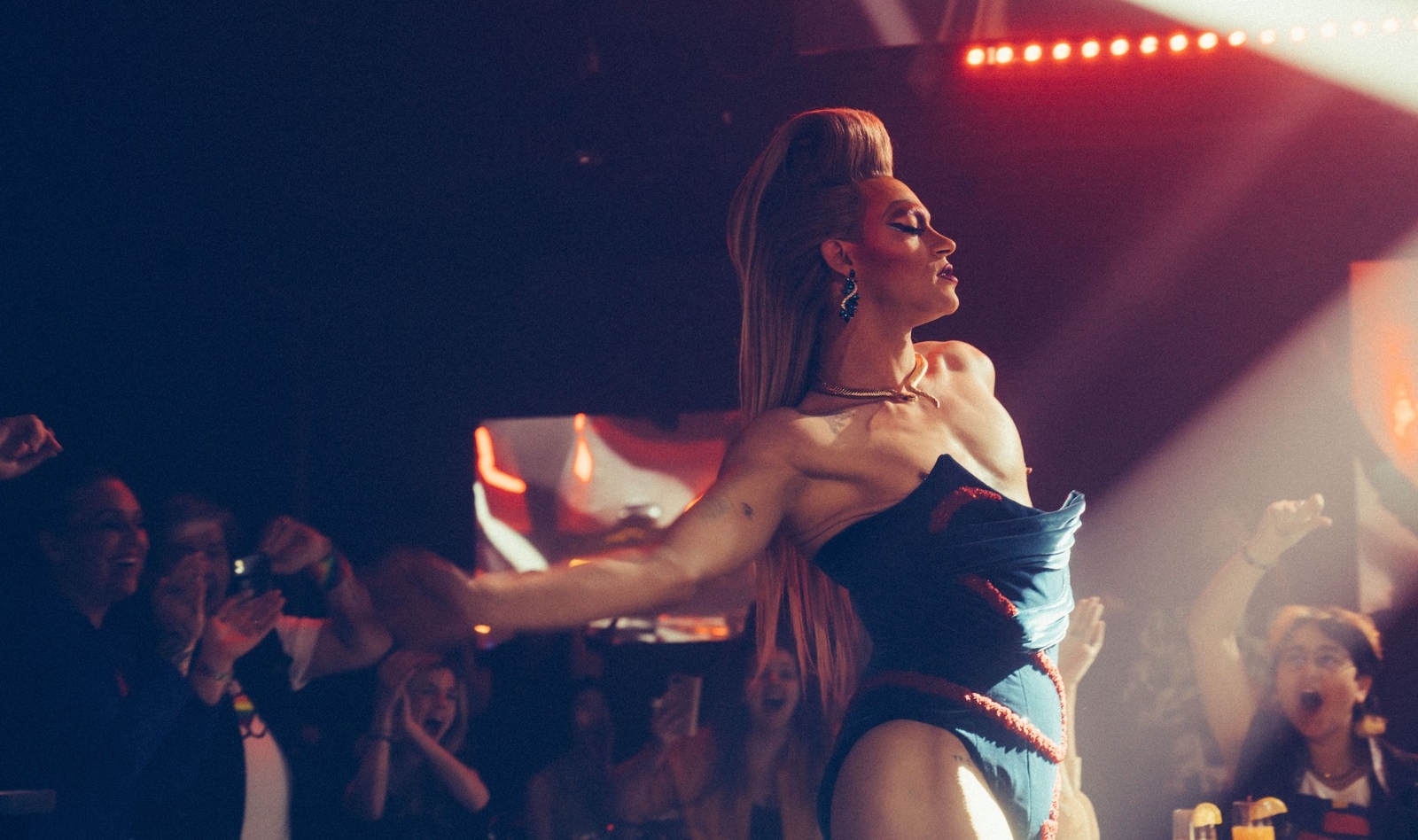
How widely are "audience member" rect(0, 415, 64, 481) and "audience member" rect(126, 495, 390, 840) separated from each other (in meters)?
0.83

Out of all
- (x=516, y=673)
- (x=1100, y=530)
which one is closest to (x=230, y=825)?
(x=516, y=673)

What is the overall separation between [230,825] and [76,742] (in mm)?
648

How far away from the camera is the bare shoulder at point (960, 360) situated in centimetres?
207

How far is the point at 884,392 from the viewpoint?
6.22 feet

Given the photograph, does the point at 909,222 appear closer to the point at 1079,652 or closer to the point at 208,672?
the point at 1079,652

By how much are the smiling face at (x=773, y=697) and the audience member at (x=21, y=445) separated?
226 centimetres

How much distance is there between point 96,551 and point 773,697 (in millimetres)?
2129

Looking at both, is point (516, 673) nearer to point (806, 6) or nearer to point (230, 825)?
point (230, 825)

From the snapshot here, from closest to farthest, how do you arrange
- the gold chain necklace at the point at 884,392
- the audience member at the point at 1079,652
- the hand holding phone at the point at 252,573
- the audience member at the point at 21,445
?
the gold chain necklace at the point at 884,392, the audience member at the point at 1079,652, the audience member at the point at 21,445, the hand holding phone at the point at 252,573

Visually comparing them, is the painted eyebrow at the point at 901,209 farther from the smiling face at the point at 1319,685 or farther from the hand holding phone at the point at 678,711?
the hand holding phone at the point at 678,711

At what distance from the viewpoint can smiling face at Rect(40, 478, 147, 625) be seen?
11.0 ft

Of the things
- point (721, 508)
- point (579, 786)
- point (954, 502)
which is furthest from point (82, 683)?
point (954, 502)

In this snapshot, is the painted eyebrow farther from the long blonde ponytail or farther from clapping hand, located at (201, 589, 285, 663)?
clapping hand, located at (201, 589, 285, 663)

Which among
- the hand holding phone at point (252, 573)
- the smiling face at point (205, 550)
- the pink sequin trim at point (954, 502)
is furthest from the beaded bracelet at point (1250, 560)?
the hand holding phone at point (252, 573)
